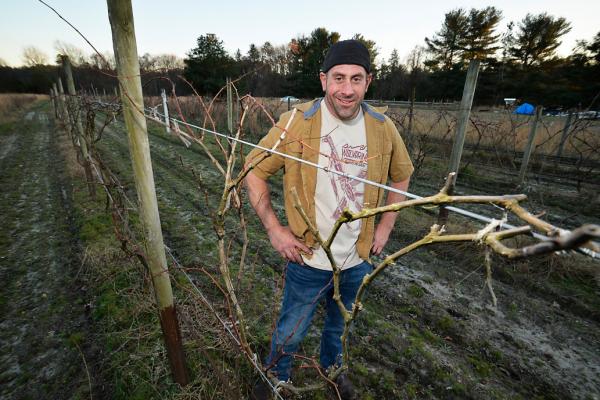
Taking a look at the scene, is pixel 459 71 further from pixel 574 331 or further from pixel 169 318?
pixel 169 318

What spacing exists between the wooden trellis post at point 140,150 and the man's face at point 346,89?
3.31 ft

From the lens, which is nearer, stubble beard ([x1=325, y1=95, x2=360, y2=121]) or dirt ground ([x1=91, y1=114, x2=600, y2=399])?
stubble beard ([x1=325, y1=95, x2=360, y2=121])

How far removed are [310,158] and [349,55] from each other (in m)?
0.63

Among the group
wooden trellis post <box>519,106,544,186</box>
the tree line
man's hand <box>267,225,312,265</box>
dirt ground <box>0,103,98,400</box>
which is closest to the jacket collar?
man's hand <box>267,225,312,265</box>

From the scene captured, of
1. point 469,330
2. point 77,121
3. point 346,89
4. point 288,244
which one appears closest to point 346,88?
point 346,89

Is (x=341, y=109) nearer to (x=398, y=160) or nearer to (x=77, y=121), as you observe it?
(x=398, y=160)

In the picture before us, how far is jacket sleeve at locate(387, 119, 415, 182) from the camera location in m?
1.87

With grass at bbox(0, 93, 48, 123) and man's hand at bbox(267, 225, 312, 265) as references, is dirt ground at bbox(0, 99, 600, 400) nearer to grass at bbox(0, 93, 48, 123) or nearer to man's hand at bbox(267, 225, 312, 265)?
man's hand at bbox(267, 225, 312, 265)

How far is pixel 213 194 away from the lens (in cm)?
617

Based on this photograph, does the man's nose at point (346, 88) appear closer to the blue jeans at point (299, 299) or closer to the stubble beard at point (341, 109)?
the stubble beard at point (341, 109)

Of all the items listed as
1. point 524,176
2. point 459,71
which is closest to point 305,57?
point 459,71

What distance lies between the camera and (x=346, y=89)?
1638 millimetres

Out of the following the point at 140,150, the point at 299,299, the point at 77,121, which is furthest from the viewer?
the point at 77,121

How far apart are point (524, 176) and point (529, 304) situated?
553 centimetres
